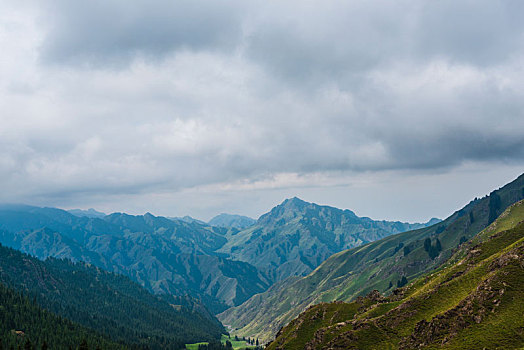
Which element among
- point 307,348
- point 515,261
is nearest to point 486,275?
point 515,261

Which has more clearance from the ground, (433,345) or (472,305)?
(472,305)

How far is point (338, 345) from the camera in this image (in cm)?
16862

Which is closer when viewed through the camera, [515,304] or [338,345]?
[515,304]

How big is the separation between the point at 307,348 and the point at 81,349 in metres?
105

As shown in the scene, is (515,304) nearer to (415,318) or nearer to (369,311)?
(415,318)

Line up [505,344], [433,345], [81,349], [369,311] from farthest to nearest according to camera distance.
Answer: [369,311] < [81,349] < [433,345] < [505,344]

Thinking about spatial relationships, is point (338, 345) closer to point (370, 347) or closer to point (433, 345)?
point (370, 347)

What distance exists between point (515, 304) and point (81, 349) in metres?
179

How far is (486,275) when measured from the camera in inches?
6737

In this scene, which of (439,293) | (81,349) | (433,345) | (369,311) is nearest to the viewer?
(433,345)

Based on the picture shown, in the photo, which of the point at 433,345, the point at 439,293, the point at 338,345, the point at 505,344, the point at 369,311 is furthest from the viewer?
the point at 369,311

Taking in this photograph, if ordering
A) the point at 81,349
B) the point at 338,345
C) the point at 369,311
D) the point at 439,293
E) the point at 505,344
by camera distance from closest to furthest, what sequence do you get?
1. the point at 505,344
2. the point at 81,349
3. the point at 338,345
4. the point at 439,293
5. the point at 369,311

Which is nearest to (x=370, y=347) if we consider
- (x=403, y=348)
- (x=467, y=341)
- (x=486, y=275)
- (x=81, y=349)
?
(x=403, y=348)

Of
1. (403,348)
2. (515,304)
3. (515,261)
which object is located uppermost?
(515,261)
